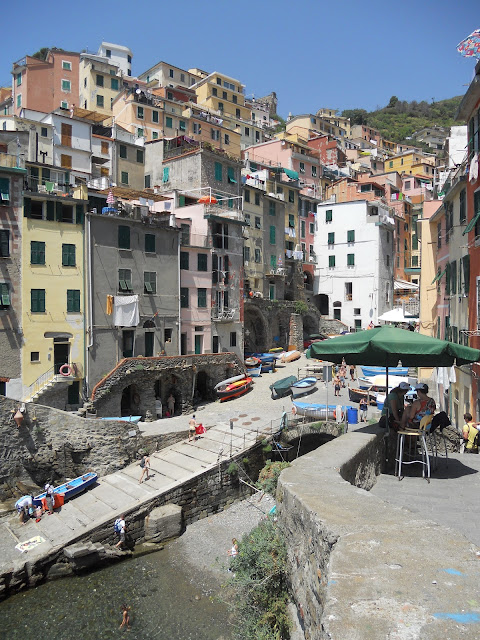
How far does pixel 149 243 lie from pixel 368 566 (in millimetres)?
32439

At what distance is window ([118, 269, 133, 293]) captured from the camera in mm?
33125

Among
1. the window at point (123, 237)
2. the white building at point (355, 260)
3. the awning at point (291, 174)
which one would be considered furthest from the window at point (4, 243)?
the white building at point (355, 260)

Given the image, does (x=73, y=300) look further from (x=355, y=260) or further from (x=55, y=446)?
(x=355, y=260)

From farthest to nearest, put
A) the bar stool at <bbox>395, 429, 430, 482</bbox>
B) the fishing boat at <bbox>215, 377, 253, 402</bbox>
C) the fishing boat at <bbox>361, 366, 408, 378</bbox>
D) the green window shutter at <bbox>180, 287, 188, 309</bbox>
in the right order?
the fishing boat at <bbox>361, 366, 408, 378</bbox> → the green window shutter at <bbox>180, 287, 188, 309</bbox> → the fishing boat at <bbox>215, 377, 253, 402</bbox> → the bar stool at <bbox>395, 429, 430, 482</bbox>

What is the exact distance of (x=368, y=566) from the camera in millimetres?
4363

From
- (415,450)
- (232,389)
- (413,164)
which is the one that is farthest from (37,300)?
(413,164)

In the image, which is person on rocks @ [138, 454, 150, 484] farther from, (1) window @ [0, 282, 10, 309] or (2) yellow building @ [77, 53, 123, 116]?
(2) yellow building @ [77, 53, 123, 116]

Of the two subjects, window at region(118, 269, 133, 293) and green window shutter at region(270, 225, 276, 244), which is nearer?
window at region(118, 269, 133, 293)

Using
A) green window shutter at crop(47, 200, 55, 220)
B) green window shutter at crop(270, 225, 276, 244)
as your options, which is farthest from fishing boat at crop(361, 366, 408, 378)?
green window shutter at crop(47, 200, 55, 220)

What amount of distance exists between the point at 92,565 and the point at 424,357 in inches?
624

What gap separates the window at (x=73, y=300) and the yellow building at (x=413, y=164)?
73261 mm

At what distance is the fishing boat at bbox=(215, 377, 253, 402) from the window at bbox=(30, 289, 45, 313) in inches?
548

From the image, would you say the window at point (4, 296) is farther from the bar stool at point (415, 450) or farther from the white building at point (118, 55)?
the white building at point (118, 55)

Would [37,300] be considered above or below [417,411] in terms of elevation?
above
